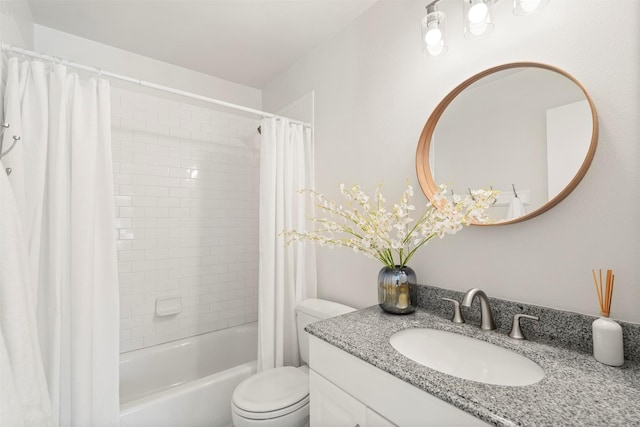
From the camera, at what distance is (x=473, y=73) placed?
1223mm

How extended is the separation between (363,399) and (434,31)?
1.40 meters

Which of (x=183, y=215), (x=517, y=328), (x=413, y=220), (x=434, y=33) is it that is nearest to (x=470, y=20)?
(x=434, y=33)

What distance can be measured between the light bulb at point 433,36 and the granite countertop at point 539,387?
1156 mm

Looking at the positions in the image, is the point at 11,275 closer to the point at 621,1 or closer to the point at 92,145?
the point at 92,145

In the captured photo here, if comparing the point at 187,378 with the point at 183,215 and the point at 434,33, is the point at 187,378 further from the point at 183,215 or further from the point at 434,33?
the point at 434,33

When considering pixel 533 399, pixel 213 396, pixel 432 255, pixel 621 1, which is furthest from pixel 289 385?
pixel 621 1

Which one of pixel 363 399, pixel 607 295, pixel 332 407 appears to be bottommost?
pixel 332 407

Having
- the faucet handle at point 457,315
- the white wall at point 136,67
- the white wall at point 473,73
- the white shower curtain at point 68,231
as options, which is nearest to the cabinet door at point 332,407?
the faucet handle at point 457,315

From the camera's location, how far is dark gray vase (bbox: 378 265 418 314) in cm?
126

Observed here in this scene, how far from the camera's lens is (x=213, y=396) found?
154 cm

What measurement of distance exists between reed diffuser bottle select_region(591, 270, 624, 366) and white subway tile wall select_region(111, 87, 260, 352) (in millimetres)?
2275

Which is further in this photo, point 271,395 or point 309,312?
point 309,312

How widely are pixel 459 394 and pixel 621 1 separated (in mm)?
1239

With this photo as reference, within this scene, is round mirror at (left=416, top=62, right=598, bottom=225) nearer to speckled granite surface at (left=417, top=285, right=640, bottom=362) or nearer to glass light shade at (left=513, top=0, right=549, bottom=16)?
glass light shade at (left=513, top=0, right=549, bottom=16)
